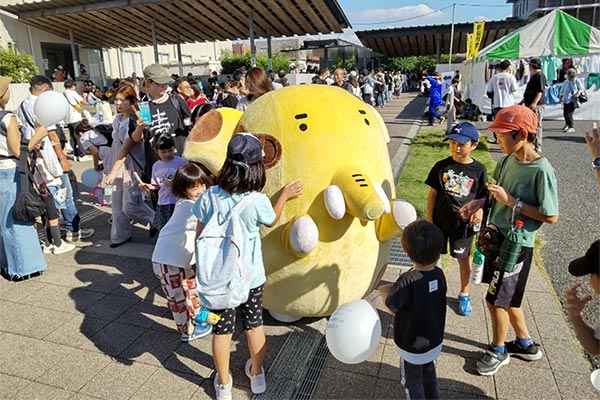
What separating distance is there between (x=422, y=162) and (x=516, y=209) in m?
6.56

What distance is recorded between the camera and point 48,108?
479cm

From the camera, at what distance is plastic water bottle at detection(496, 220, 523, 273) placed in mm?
2941

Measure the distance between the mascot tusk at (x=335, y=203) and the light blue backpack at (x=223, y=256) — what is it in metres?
0.52

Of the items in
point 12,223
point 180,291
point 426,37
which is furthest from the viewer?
point 426,37

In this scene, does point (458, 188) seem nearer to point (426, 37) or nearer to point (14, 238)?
point (14, 238)

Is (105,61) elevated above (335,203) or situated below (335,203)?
above

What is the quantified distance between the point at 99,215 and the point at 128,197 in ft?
5.98

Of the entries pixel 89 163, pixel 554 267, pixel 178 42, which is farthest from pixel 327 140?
pixel 178 42

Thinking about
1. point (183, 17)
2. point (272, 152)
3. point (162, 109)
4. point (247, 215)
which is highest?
point (183, 17)

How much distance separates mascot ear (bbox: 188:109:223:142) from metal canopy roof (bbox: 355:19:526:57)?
33.3m

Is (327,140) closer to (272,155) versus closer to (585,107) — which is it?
(272,155)

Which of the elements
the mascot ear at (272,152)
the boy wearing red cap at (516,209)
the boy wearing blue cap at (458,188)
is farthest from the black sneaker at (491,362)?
the mascot ear at (272,152)

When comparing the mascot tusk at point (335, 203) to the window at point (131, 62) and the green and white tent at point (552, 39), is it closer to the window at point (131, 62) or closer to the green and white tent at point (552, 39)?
the green and white tent at point (552, 39)

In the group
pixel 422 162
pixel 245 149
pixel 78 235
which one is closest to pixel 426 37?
pixel 422 162
